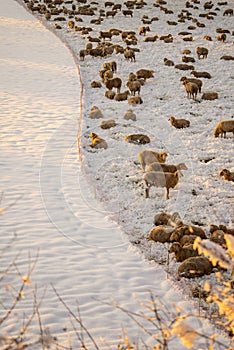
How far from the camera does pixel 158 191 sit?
9477 mm

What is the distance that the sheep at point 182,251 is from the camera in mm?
6926

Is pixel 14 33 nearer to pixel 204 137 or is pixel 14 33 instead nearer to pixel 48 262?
pixel 204 137

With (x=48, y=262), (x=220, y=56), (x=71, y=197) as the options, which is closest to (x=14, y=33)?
(x=220, y=56)

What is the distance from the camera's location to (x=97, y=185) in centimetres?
986

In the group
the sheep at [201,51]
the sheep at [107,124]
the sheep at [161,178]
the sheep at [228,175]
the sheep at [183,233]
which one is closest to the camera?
the sheep at [183,233]

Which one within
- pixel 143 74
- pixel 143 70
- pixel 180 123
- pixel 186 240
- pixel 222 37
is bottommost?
pixel 186 240

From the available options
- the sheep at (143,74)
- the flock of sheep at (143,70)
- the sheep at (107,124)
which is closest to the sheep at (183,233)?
the flock of sheep at (143,70)

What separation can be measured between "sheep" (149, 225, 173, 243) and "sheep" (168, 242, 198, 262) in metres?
0.46

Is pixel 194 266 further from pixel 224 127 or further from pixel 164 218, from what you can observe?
pixel 224 127

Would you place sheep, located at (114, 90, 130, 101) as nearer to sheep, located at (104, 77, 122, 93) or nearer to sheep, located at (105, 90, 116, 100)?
sheep, located at (105, 90, 116, 100)

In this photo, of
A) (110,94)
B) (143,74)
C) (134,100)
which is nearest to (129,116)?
(134,100)

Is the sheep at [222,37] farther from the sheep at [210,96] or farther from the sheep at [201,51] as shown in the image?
the sheep at [210,96]

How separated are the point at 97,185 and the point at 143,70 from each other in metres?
8.75

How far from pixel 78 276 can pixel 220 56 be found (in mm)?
16191
